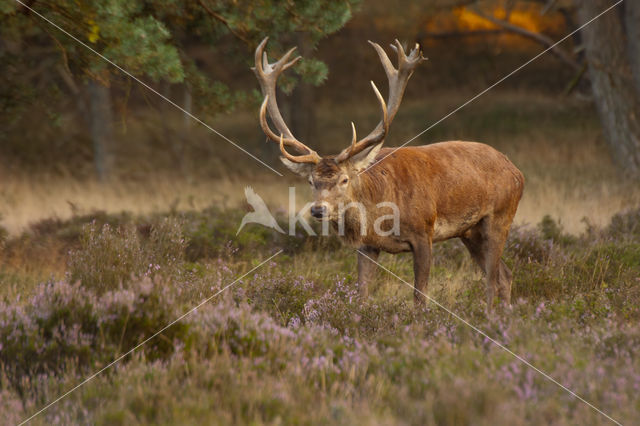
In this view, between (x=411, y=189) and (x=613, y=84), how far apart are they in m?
8.71

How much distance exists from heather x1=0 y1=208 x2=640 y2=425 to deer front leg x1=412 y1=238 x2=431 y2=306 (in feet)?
1.04

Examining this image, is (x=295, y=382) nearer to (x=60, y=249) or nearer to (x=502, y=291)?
(x=502, y=291)

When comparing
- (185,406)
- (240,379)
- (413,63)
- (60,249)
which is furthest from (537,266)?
(60,249)

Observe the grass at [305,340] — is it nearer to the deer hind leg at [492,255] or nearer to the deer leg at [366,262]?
the deer hind leg at [492,255]

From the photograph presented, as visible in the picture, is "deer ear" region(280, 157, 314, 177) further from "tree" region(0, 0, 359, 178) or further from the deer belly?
"tree" region(0, 0, 359, 178)

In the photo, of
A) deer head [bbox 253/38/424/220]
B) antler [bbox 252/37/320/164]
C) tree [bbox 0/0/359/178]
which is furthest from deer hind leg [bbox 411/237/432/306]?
tree [bbox 0/0/359/178]

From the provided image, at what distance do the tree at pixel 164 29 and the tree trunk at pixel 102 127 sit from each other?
5.36 meters

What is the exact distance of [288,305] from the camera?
19.8ft

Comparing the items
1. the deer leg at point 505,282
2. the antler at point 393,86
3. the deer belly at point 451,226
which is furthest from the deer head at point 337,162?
the deer leg at point 505,282

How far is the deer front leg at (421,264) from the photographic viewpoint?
617 cm

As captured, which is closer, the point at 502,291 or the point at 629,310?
the point at 629,310

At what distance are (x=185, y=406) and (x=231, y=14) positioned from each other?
5658mm

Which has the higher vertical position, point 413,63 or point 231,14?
point 231,14

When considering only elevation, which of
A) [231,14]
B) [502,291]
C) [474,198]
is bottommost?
[502,291]
